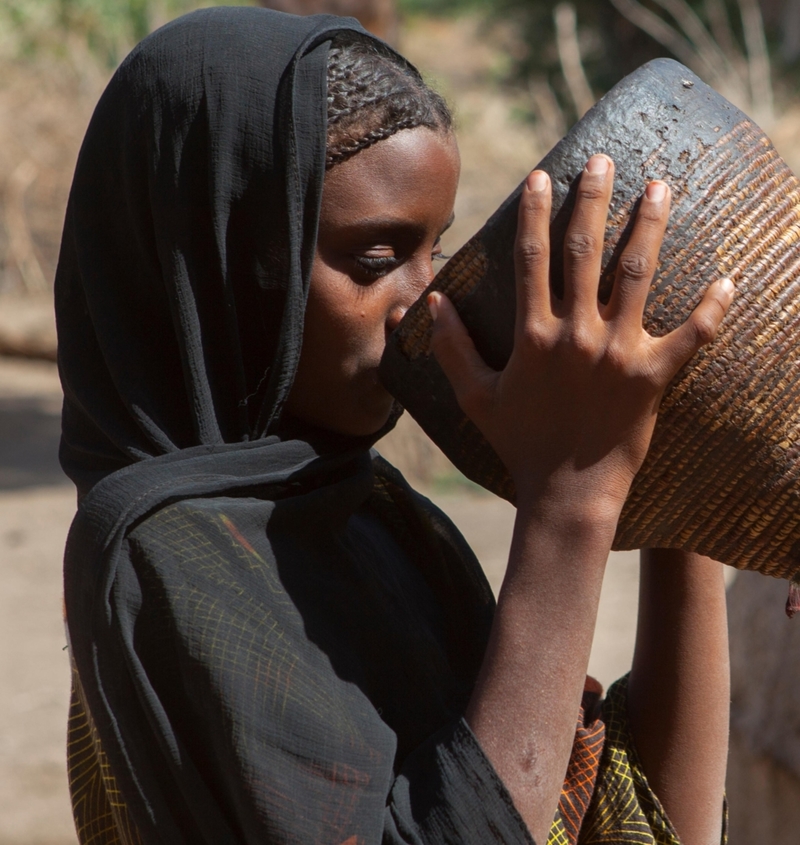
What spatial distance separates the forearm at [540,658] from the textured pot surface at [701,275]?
13 centimetres

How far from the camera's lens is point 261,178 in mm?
1376

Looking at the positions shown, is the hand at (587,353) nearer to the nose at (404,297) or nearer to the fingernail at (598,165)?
the fingernail at (598,165)

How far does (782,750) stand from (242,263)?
1952 millimetres

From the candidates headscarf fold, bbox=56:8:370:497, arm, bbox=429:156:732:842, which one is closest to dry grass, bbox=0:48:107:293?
headscarf fold, bbox=56:8:370:497

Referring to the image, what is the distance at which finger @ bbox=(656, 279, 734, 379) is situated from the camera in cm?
117

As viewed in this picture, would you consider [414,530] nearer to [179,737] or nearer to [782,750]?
[179,737]

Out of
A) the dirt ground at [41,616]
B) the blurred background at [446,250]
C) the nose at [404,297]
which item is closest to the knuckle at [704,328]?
the nose at [404,297]

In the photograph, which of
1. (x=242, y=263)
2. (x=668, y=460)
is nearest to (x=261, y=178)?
(x=242, y=263)

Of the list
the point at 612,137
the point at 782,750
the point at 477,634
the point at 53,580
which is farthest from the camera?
the point at 53,580

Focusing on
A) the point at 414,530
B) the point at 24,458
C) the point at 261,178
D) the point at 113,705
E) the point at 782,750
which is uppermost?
the point at 261,178

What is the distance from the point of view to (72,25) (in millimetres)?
12867

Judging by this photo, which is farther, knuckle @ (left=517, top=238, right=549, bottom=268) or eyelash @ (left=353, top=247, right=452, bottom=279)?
eyelash @ (left=353, top=247, right=452, bottom=279)

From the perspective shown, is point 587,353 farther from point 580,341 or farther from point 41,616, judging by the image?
point 41,616

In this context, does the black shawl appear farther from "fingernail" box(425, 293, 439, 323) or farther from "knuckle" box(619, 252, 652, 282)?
"knuckle" box(619, 252, 652, 282)
